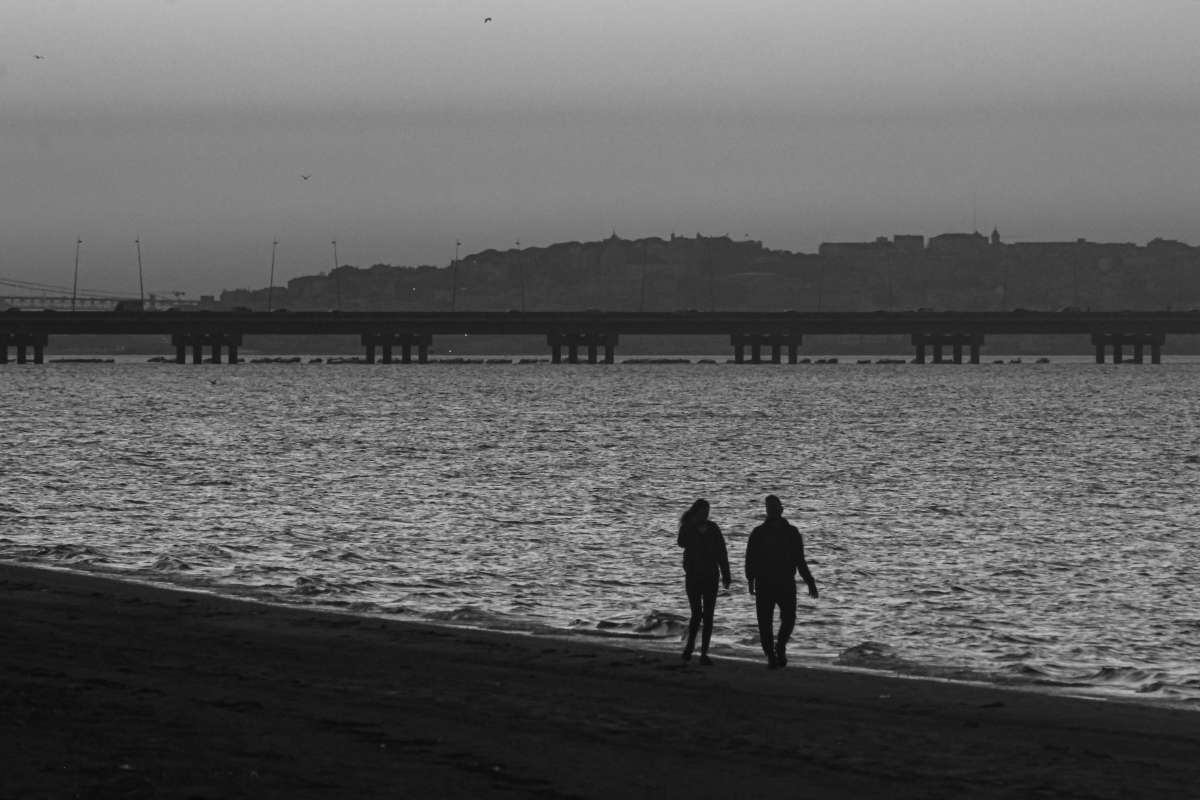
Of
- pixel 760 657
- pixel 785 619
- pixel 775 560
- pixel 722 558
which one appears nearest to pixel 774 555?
pixel 775 560

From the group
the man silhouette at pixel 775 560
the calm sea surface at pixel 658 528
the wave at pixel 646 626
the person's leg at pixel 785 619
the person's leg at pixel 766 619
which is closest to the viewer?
the man silhouette at pixel 775 560

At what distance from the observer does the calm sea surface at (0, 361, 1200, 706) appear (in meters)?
31.2

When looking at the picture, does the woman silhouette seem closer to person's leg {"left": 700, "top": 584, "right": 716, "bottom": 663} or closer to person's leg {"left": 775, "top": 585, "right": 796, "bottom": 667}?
person's leg {"left": 700, "top": 584, "right": 716, "bottom": 663}

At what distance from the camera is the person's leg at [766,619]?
2322 centimetres

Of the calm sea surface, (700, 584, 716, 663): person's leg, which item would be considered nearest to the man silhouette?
(700, 584, 716, 663): person's leg

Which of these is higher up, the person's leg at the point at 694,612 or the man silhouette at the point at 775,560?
the man silhouette at the point at 775,560

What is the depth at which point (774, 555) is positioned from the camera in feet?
73.9

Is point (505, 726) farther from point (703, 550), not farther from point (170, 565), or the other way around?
point (170, 565)

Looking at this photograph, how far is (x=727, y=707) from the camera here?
2056cm

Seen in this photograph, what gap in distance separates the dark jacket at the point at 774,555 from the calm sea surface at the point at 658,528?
423 cm

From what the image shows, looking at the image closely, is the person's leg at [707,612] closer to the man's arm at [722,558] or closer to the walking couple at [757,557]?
the walking couple at [757,557]

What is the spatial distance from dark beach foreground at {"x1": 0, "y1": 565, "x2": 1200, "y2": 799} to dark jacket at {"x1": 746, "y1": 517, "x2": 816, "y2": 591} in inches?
55.9

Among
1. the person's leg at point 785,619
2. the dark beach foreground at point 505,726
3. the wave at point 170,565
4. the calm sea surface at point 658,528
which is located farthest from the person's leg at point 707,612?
the wave at point 170,565

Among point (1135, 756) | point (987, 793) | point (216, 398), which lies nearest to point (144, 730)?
point (987, 793)
